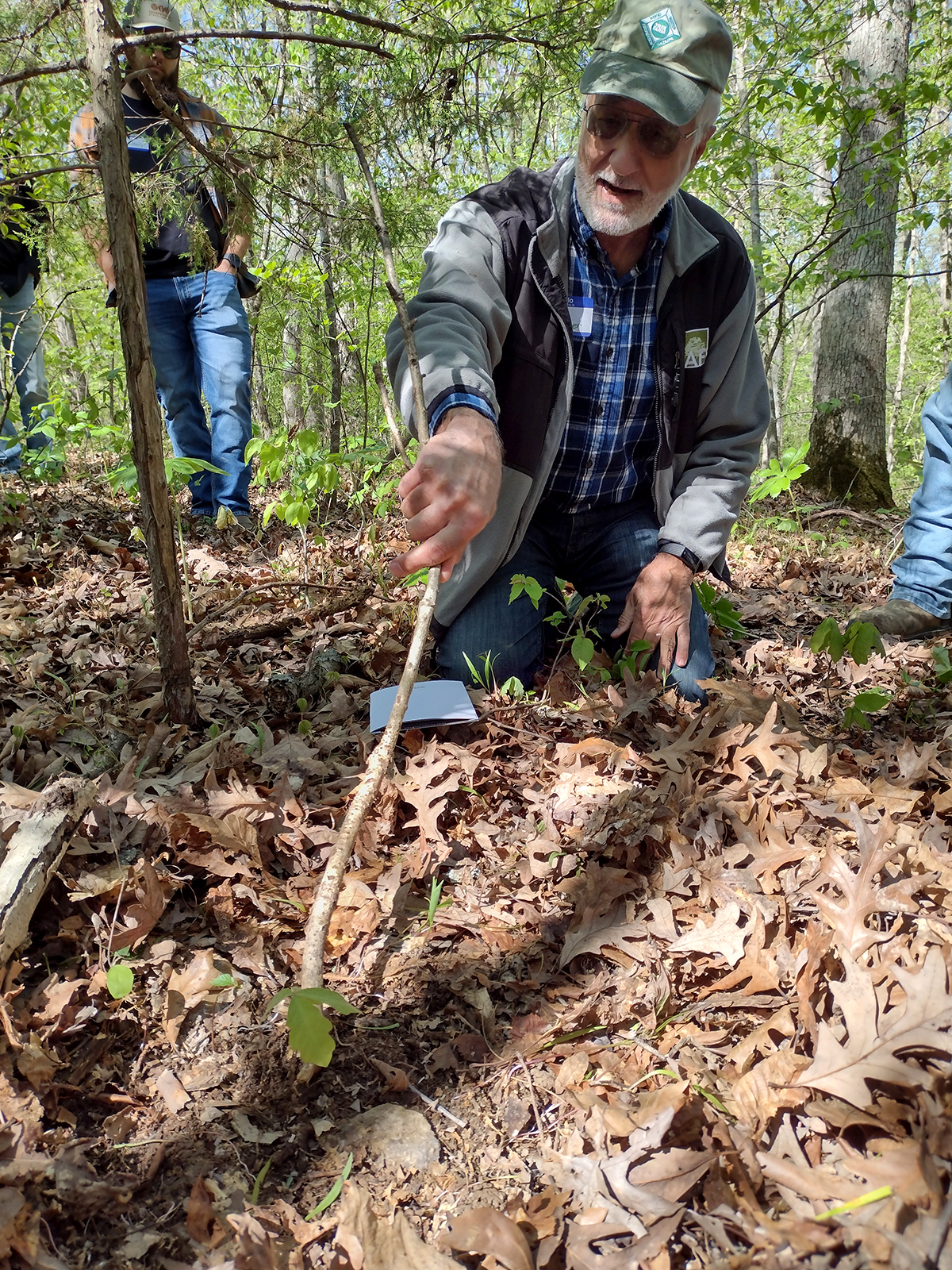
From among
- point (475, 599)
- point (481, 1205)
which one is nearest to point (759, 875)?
point (481, 1205)

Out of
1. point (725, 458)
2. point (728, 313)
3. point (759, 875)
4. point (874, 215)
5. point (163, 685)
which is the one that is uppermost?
point (874, 215)

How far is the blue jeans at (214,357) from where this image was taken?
4.33 meters

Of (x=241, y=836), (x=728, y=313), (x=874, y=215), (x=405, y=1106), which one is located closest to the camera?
(x=405, y=1106)

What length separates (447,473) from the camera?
172cm

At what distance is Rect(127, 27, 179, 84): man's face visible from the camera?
1932 mm

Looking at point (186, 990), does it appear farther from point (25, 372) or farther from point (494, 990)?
point (25, 372)

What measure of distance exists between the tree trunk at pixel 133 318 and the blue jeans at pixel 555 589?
3.73 ft

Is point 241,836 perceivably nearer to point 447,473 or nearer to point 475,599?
point 447,473

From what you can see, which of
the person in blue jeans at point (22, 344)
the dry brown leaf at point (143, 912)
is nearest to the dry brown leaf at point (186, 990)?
the dry brown leaf at point (143, 912)

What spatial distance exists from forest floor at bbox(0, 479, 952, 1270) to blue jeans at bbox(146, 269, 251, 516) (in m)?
2.05

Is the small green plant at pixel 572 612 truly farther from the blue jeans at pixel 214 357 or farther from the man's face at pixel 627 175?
the blue jeans at pixel 214 357

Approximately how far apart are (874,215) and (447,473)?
6378mm

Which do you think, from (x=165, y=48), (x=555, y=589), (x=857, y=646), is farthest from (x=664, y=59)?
(x=857, y=646)

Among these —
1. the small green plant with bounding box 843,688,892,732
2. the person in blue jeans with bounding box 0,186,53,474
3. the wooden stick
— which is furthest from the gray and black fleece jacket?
the person in blue jeans with bounding box 0,186,53,474
